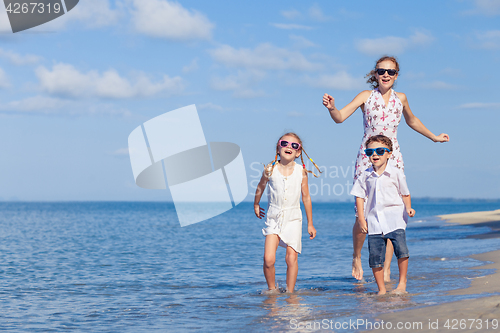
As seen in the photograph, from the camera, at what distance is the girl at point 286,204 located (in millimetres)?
5570

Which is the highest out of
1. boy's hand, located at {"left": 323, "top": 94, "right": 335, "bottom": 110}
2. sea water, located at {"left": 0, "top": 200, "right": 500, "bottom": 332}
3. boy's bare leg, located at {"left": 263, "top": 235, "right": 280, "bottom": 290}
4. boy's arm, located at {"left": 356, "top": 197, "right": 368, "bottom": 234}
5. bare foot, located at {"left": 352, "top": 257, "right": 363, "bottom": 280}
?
boy's hand, located at {"left": 323, "top": 94, "right": 335, "bottom": 110}

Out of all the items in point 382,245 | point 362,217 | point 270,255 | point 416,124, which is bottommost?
point 270,255

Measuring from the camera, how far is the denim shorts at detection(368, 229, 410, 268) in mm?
4809

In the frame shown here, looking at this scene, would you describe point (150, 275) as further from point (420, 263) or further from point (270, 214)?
point (420, 263)

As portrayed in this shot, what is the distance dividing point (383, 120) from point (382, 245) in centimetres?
152

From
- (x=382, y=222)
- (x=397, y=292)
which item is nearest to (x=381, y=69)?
(x=382, y=222)

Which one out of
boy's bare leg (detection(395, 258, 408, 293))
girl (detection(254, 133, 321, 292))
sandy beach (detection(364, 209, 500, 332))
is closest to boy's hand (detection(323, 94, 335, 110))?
girl (detection(254, 133, 321, 292))

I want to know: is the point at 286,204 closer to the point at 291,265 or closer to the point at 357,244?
the point at 291,265

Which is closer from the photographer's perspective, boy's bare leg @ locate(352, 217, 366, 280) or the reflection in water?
the reflection in water

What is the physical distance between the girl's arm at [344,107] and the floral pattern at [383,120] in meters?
0.07

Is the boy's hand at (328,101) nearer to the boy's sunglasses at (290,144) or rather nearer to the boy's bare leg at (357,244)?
the boy's sunglasses at (290,144)

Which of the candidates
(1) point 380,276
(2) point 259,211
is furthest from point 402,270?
(2) point 259,211

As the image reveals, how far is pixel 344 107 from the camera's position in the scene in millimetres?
5512

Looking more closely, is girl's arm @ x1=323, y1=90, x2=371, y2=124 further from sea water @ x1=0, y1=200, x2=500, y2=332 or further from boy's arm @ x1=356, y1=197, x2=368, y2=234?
sea water @ x1=0, y1=200, x2=500, y2=332
